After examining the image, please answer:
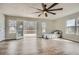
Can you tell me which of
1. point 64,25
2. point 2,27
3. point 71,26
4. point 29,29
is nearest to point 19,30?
point 29,29

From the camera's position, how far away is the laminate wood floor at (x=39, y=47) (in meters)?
2.80

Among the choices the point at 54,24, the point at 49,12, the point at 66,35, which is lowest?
the point at 66,35

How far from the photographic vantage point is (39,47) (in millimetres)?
2928

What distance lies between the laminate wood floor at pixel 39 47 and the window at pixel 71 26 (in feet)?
0.86

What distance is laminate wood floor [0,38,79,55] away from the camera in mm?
2803

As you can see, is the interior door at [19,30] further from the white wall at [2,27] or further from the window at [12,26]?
the white wall at [2,27]

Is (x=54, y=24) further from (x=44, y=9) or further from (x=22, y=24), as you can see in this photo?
(x=22, y=24)

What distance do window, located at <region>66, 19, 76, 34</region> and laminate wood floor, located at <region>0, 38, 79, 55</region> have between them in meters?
0.26

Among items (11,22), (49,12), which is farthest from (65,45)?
(11,22)

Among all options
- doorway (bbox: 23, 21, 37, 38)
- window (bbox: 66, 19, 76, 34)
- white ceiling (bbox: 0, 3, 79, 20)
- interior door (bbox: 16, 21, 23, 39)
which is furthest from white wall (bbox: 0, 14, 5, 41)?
window (bbox: 66, 19, 76, 34)

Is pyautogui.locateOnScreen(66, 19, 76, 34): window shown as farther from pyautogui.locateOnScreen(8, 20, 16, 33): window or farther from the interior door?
pyautogui.locateOnScreen(8, 20, 16, 33): window

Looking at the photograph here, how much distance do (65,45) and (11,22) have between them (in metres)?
1.48
